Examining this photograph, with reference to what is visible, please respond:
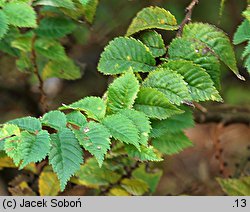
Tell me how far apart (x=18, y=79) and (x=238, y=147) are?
3.78 feet

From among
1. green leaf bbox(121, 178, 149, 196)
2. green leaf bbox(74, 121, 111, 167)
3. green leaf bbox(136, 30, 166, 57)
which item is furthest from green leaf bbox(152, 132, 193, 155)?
green leaf bbox(74, 121, 111, 167)

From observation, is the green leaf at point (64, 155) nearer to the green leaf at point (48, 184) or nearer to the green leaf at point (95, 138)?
the green leaf at point (95, 138)

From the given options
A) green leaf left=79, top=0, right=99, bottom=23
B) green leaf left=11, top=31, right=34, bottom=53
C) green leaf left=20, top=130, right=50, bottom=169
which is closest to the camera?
green leaf left=20, top=130, right=50, bottom=169

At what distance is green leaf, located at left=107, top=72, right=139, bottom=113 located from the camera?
1169mm

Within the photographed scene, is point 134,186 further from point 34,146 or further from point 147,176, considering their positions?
point 34,146

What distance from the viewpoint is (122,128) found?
1.10 m

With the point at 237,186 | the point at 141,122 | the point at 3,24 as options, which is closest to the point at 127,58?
the point at 141,122

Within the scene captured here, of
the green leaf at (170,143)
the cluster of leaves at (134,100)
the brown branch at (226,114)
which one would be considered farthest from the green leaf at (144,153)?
the brown branch at (226,114)

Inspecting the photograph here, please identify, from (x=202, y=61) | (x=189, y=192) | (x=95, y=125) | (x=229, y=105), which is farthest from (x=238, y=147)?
(x=95, y=125)

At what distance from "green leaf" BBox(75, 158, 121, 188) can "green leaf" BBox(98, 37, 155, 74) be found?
0.53 metres

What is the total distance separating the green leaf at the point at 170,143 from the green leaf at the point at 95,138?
47 centimetres

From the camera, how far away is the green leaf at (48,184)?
1.69 m

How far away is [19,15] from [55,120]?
300 mm

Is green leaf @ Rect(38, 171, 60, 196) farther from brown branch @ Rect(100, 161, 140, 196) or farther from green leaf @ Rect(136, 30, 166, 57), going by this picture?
green leaf @ Rect(136, 30, 166, 57)
